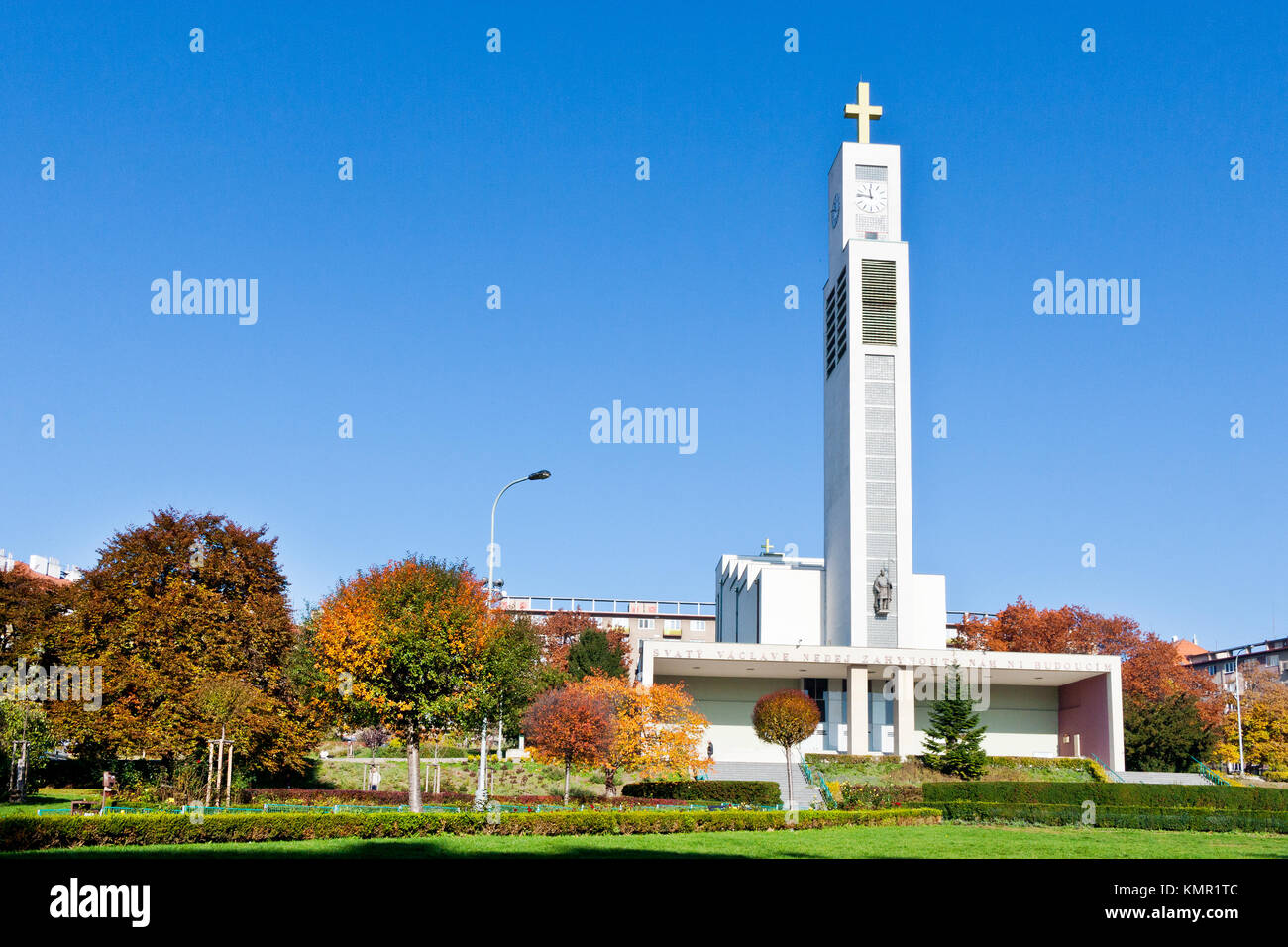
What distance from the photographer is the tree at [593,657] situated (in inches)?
2768

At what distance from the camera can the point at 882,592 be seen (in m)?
54.7

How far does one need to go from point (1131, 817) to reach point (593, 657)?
4126 cm

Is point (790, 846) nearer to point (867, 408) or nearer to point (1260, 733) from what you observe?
point (867, 408)

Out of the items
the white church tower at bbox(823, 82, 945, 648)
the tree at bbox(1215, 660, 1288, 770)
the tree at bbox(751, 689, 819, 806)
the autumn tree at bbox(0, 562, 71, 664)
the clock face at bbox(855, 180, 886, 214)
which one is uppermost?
the clock face at bbox(855, 180, 886, 214)

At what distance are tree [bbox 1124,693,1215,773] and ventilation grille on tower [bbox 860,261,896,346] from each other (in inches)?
882

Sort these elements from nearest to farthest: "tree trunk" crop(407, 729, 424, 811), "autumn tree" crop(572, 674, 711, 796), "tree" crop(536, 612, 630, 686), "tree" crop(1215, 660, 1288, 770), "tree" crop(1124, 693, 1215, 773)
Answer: "tree trunk" crop(407, 729, 424, 811), "autumn tree" crop(572, 674, 711, 796), "tree" crop(1124, 693, 1215, 773), "tree" crop(1215, 660, 1288, 770), "tree" crop(536, 612, 630, 686)

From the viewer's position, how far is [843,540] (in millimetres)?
56750

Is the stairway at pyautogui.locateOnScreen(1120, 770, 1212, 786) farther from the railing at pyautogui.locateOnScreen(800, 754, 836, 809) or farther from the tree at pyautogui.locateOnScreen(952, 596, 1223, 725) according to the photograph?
the tree at pyautogui.locateOnScreen(952, 596, 1223, 725)

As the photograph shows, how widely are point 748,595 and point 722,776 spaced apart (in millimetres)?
18906

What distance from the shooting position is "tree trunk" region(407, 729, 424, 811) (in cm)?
3033

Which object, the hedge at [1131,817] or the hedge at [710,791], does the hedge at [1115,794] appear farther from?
the hedge at [710,791]

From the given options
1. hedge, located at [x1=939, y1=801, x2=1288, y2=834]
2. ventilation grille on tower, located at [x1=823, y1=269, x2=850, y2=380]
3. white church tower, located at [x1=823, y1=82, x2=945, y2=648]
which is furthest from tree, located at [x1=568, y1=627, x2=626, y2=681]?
hedge, located at [x1=939, y1=801, x2=1288, y2=834]

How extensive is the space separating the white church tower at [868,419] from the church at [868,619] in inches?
2.7
